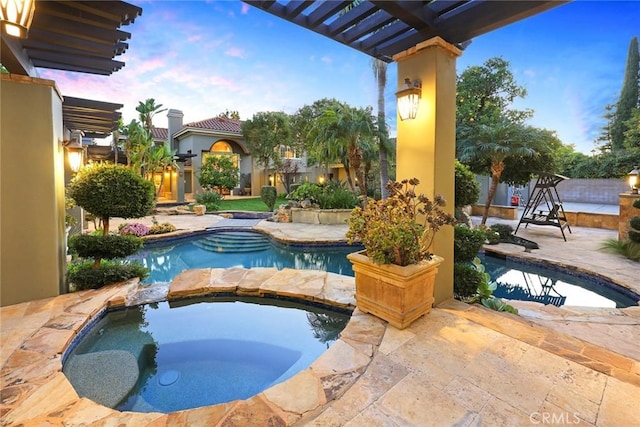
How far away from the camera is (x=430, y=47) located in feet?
10.5

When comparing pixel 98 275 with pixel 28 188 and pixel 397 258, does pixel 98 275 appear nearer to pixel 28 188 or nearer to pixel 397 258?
pixel 28 188

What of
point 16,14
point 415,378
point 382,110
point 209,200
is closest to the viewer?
point 16,14

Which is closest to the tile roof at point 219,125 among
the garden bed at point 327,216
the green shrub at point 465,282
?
Result: the garden bed at point 327,216

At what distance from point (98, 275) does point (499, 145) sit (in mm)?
10641

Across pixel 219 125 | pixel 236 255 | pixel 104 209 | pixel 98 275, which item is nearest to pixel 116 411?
pixel 98 275

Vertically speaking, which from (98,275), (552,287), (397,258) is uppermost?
(397,258)

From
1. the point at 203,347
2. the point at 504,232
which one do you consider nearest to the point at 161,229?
the point at 203,347

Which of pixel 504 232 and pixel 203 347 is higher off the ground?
pixel 504 232

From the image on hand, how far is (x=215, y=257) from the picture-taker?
7.83 metres

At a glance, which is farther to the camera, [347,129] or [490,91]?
[490,91]

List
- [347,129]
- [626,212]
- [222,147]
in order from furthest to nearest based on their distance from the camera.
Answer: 1. [222,147]
2. [347,129]
3. [626,212]

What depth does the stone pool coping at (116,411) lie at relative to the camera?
191 cm

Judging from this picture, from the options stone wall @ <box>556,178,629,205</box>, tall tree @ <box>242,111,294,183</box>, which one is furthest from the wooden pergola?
stone wall @ <box>556,178,629,205</box>

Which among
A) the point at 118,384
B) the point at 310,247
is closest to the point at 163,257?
the point at 310,247
